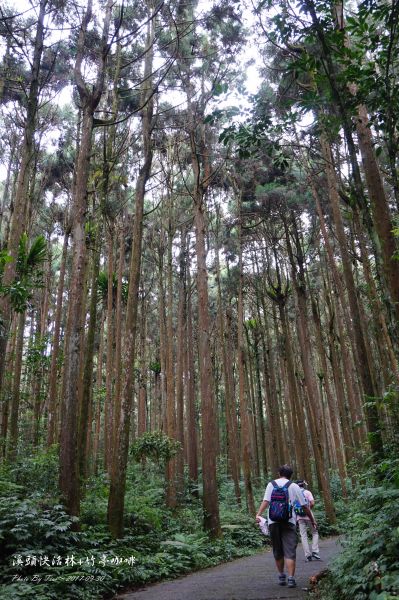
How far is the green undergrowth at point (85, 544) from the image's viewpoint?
17.1ft

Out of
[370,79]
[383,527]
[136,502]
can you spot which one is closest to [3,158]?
[136,502]

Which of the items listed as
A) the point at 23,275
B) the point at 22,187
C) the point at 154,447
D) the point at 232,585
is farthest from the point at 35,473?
the point at 22,187

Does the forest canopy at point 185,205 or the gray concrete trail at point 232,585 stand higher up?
the forest canopy at point 185,205

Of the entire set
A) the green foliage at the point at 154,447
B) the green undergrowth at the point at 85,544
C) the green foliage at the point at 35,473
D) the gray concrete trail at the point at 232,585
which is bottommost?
the gray concrete trail at the point at 232,585

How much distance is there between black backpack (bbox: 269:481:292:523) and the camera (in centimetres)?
576

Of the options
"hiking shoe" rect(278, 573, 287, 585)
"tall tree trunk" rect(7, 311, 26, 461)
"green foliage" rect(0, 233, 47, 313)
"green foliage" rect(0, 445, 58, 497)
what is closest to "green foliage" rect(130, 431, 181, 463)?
"green foliage" rect(0, 445, 58, 497)

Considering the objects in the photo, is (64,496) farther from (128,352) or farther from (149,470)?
(149,470)

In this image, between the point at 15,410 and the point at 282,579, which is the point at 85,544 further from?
the point at 15,410

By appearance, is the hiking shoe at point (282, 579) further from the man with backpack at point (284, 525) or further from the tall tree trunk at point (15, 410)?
the tall tree trunk at point (15, 410)

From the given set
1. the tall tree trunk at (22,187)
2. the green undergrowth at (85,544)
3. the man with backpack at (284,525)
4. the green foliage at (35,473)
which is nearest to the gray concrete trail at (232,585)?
the man with backpack at (284,525)

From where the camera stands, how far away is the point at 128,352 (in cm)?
890

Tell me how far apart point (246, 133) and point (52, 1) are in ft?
25.7

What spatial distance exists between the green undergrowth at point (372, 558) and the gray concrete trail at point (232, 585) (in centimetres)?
67

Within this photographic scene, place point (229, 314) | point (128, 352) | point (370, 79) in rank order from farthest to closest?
point (229, 314)
point (128, 352)
point (370, 79)
